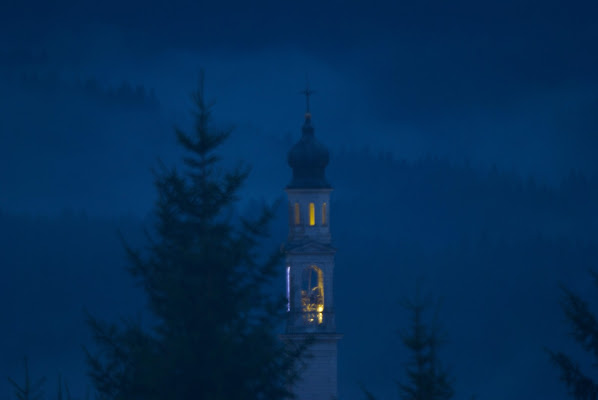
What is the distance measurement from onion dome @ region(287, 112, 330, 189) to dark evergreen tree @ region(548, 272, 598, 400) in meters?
25.1

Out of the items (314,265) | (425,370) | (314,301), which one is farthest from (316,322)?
(425,370)

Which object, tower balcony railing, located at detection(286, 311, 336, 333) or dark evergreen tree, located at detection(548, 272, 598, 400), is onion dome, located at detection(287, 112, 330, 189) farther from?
dark evergreen tree, located at detection(548, 272, 598, 400)

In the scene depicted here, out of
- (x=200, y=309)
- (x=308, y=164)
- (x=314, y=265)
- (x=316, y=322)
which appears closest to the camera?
(x=200, y=309)

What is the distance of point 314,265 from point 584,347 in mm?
24807

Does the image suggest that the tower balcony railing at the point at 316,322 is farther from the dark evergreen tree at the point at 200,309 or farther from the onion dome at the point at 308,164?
the dark evergreen tree at the point at 200,309

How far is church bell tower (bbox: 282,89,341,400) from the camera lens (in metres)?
42.9

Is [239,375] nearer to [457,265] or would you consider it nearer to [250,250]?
[250,250]

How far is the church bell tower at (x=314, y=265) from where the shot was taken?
42.9m

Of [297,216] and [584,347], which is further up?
[297,216]

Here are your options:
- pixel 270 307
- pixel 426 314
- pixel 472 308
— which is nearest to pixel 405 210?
pixel 472 308

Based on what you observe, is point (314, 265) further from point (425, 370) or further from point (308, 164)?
point (425, 370)

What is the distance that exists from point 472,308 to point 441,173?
71.1 ft

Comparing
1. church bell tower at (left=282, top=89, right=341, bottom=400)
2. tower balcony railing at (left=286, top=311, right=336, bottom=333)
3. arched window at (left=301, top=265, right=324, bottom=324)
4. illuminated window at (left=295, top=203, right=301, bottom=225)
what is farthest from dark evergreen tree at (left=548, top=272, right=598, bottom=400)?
illuminated window at (left=295, top=203, right=301, bottom=225)

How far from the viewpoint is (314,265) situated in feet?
143
